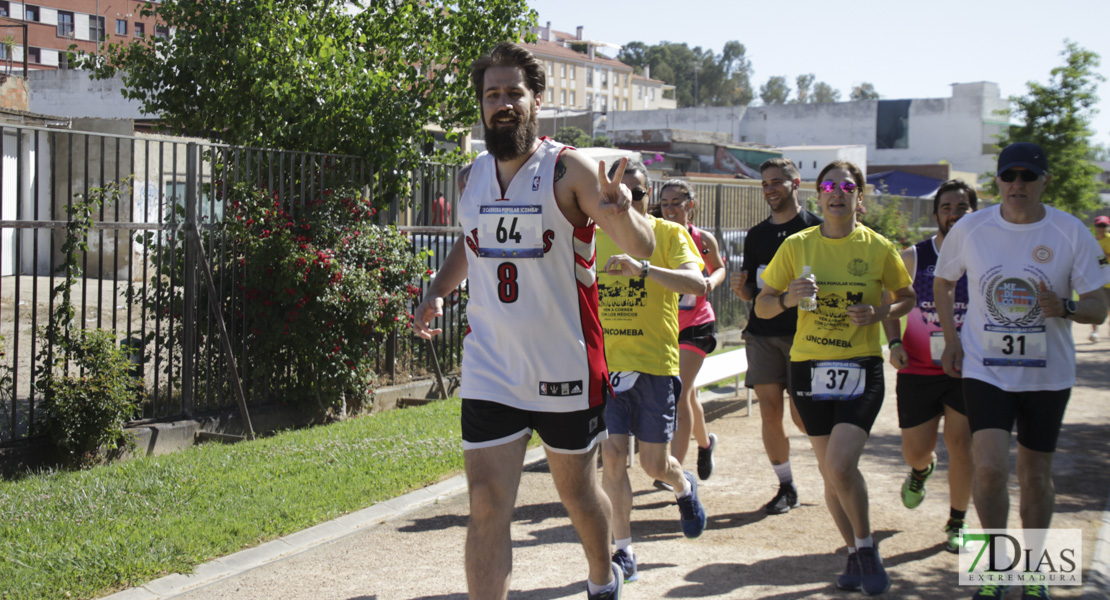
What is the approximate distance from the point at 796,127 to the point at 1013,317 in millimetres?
63825

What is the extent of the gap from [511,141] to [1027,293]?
2542mm

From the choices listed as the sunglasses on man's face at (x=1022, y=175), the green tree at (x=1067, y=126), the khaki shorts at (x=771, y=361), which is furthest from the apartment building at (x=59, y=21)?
the sunglasses on man's face at (x=1022, y=175)

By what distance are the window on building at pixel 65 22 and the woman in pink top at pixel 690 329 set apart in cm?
6614

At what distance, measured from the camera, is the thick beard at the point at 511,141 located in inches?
143

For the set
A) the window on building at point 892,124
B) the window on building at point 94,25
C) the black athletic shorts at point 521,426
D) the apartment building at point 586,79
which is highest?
the apartment building at point 586,79

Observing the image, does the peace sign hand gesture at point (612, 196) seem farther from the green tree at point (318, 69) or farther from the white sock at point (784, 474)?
the green tree at point (318, 69)

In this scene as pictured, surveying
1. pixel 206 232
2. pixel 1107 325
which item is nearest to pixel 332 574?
pixel 206 232

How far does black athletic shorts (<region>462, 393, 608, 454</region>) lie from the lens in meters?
3.59

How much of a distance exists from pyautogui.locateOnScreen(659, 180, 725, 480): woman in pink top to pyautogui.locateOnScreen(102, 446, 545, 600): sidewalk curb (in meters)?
1.56

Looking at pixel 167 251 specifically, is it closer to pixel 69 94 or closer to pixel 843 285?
pixel 843 285

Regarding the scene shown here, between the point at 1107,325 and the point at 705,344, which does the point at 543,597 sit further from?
the point at 1107,325

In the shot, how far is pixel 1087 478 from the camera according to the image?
6949 mm

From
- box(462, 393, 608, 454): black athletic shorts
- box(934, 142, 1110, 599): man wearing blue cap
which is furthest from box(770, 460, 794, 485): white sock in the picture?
box(462, 393, 608, 454): black athletic shorts

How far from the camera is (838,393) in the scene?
4875mm
